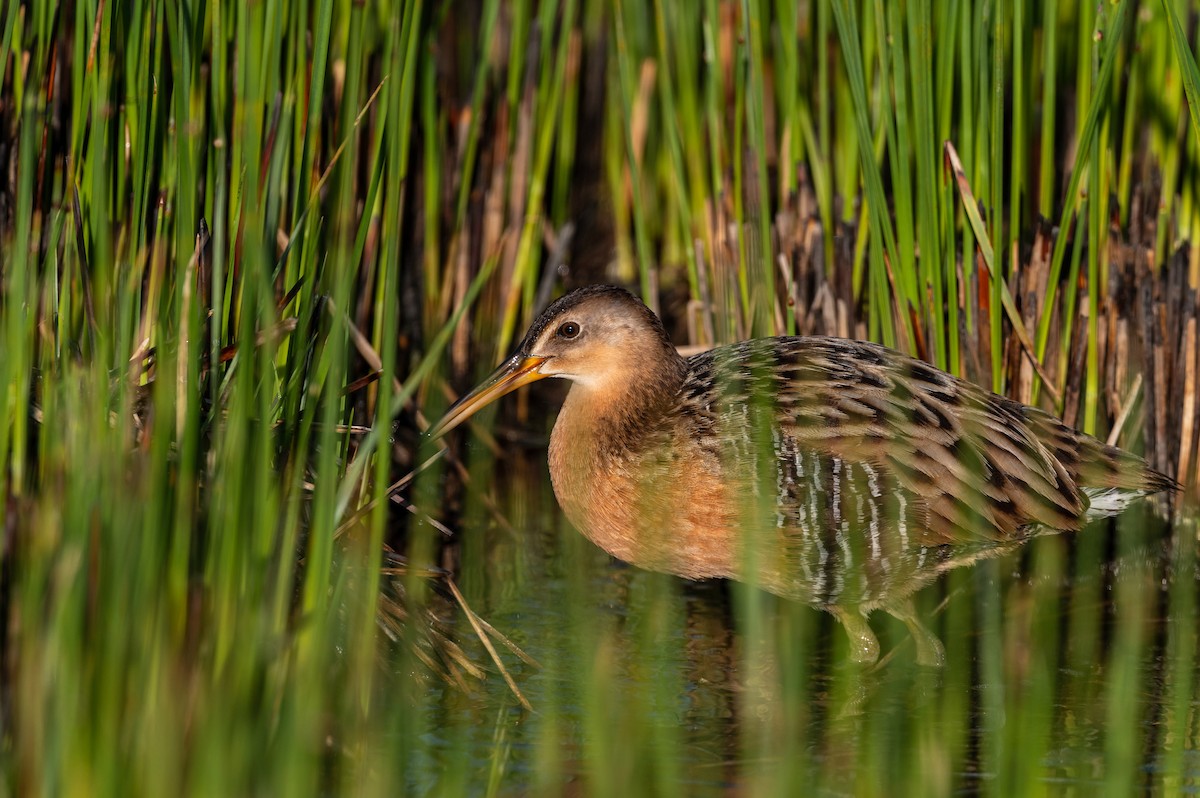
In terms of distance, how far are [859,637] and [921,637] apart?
19 centimetres

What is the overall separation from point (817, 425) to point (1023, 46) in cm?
131

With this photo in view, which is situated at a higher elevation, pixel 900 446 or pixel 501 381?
pixel 501 381

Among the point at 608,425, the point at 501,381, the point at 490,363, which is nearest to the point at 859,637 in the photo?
the point at 608,425

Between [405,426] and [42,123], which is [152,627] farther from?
[405,426]

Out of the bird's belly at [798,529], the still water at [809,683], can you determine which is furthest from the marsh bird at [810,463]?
the still water at [809,683]

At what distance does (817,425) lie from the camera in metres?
4.43

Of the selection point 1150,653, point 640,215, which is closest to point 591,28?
point 640,215

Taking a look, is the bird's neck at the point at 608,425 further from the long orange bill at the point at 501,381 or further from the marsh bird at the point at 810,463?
the long orange bill at the point at 501,381

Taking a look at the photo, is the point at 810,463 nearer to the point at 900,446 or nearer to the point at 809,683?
the point at 900,446

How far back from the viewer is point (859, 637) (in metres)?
4.68

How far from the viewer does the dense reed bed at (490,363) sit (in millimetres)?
2830

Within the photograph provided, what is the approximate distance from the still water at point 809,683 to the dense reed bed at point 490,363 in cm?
2

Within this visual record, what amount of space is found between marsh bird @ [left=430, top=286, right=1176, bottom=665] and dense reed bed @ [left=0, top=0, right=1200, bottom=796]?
0.24 metres

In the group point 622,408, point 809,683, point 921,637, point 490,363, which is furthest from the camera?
point 490,363
